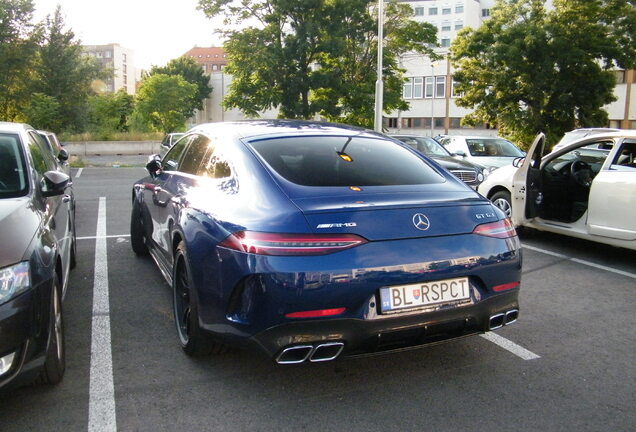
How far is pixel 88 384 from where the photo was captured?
3389 mm

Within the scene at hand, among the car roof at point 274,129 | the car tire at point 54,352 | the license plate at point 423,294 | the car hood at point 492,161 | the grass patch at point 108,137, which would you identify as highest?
the car roof at point 274,129

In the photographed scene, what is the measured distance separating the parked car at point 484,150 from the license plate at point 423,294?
11.7 meters

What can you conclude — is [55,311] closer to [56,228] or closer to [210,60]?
[56,228]

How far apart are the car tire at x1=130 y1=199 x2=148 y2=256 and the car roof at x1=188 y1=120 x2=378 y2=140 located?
198 cm

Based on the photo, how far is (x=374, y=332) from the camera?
2932mm

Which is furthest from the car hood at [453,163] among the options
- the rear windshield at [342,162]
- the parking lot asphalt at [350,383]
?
the rear windshield at [342,162]

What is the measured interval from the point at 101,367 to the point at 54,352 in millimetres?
471

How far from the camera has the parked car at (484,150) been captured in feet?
47.5

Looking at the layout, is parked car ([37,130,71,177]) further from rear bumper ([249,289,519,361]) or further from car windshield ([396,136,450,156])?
car windshield ([396,136,450,156])

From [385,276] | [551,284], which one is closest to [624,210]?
[551,284]

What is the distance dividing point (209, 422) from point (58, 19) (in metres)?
44.4

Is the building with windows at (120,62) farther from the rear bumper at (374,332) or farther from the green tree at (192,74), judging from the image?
the rear bumper at (374,332)

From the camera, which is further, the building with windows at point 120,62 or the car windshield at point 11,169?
the building with windows at point 120,62

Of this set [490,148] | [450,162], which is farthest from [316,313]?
[490,148]
